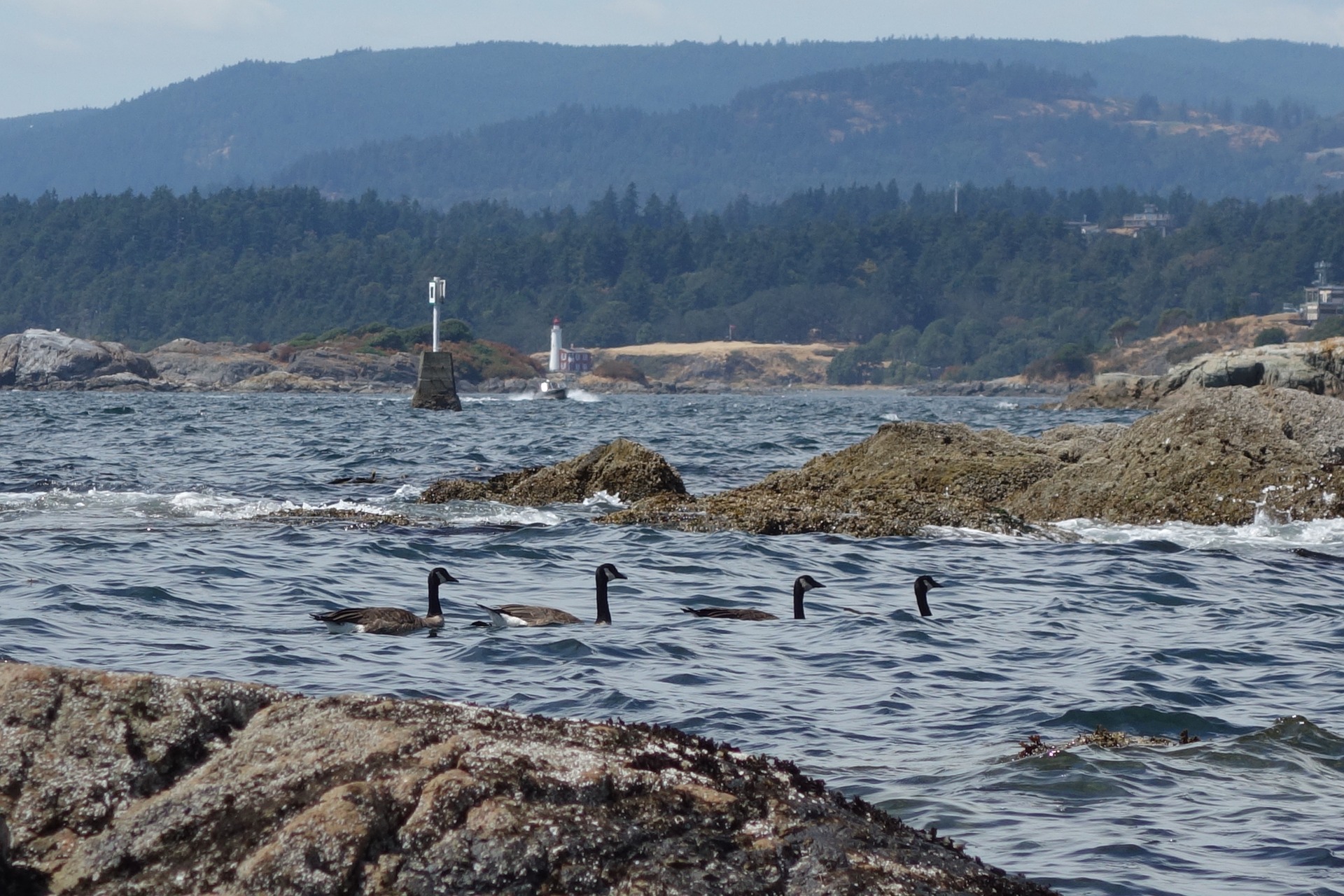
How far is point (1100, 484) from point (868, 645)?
28.3 ft

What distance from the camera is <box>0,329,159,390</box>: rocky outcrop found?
4208 inches

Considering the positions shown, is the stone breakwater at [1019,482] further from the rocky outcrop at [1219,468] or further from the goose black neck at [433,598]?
the goose black neck at [433,598]

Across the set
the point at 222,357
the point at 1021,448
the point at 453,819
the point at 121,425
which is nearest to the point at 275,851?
the point at 453,819

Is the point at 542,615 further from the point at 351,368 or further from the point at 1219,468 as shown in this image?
the point at 351,368

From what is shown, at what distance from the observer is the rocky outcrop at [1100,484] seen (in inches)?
694

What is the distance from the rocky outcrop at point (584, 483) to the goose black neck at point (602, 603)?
25.7 feet

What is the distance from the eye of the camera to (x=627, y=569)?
1477 centimetres

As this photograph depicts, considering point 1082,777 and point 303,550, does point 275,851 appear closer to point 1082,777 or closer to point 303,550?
point 1082,777

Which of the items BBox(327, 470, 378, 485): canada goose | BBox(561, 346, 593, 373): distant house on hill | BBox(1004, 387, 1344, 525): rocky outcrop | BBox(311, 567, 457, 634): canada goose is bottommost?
BBox(561, 346, 593, 373): distant house on hill

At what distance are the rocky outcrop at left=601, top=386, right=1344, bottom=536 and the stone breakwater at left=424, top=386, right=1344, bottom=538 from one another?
18 millimetres

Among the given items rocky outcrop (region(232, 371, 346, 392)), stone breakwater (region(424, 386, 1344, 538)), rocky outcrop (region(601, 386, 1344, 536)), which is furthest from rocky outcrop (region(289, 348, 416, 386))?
rocky outcrop (region(601, 386, 1344, 536))

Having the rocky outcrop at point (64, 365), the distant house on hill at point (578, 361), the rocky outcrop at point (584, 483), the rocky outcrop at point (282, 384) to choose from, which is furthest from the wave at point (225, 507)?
the distant house on hill at point (578, 361)

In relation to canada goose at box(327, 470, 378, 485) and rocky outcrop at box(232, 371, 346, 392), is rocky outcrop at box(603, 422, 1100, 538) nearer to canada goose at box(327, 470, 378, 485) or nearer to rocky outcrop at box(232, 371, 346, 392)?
canada goose at box(327, 470, 378, 485)

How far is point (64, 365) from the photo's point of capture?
10812 centimetres
